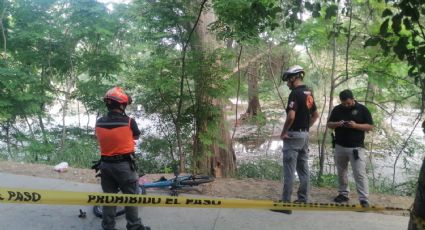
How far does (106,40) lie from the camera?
1234 centimetres

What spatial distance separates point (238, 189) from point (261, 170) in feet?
13.7

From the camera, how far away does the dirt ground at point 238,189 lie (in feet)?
19.9

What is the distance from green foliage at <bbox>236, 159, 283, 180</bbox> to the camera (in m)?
9.98

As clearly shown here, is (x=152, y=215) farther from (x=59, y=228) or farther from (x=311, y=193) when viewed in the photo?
(x=311, y=193)

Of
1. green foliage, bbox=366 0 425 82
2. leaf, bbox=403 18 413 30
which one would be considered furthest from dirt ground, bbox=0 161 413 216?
leaf, bbox=403 18 413 30

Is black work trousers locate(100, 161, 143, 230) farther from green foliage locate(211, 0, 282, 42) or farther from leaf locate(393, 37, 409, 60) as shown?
green foliage locate(211, 0, 282, 42)

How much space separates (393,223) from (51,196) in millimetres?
3952

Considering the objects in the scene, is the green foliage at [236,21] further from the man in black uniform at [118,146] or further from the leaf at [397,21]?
the leaf at [397,21]

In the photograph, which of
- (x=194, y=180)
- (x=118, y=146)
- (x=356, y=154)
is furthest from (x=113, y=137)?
(x=356, y=154)

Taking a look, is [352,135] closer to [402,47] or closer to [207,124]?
[402,47]

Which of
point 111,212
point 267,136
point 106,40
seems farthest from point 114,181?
point 267,136

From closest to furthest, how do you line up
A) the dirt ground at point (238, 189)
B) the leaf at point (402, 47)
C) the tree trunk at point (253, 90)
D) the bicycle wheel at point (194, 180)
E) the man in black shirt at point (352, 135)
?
the leaf at point (402, 47) → the man in black shirt at point (352, 135) → the bicycle wheel at point (194, 180) → the dirt ground at point (238, 189) → the tree trunk at point (253, 90)

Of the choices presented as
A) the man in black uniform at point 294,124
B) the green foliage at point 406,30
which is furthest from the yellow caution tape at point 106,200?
the green foliage at point 406,30

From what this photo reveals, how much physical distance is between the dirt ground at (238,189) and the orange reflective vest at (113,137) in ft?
7.27
